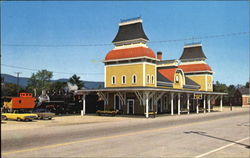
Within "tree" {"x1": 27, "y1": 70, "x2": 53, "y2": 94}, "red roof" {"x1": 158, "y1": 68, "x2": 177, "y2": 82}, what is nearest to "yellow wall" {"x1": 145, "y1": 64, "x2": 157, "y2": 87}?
"red roof" {"x1": 158, "y1": 68, "x2": 177, "y2": 82}

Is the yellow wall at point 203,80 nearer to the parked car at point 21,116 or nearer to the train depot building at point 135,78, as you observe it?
the train depot building at point 135,78

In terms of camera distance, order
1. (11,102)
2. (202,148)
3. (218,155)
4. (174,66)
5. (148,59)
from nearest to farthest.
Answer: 1. (218,155)
2. (202,148)
3. (11,102)
4. (148,59)
5. (174,66)

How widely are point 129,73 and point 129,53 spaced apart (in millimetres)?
2889

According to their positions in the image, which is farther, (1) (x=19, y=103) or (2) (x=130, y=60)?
(2) (x=130, y=60)

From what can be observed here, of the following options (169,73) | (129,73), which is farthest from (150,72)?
(169,73)

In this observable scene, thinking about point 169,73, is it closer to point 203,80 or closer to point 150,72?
point 150,72

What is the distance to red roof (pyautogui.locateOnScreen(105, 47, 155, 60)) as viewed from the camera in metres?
40.5

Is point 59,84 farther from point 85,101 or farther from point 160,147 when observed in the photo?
point 160,147

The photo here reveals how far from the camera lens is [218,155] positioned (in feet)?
34.1

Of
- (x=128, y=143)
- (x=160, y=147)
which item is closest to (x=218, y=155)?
(x=160, y=147)

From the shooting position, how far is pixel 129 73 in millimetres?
41312

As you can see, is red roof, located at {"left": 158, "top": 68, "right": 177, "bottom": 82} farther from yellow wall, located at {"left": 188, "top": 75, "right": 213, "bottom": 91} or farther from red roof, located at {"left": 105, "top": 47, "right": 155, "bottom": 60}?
yellow wall, located at {"left": 188, "top": 75, "right": 213, "bottom": 91}

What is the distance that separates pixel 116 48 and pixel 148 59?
6.20 meters

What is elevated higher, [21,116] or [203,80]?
[203,80]
